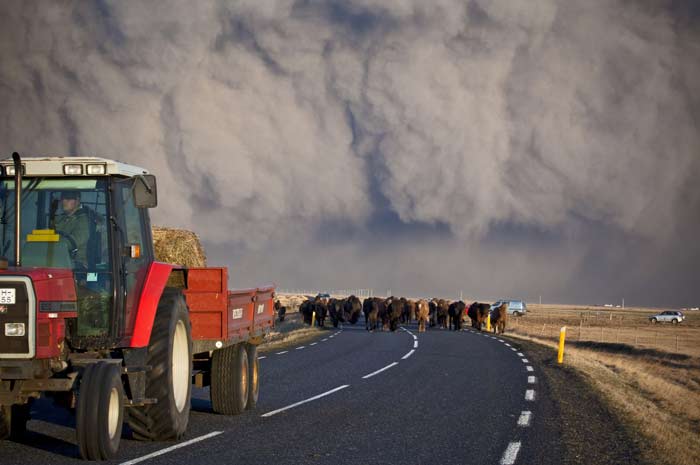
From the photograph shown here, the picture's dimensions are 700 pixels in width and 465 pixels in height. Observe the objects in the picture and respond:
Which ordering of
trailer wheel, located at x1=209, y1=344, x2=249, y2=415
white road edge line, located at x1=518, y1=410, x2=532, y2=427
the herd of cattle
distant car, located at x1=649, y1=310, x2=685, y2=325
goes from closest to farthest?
1. white road edge line, located at x1=518, y1=410, x2=532, y2=427
2. trailer wheel, located at x1=209, y1=344, x2=249, y2=415
3. the herd of cattle
4. distant car, located at x1=649, y1=310, x2=685, y2=325

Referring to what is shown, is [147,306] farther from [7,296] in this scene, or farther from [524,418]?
[524,418]

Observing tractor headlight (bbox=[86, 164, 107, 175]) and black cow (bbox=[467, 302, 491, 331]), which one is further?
black cow (bbox=[467, 302, 491, 331])

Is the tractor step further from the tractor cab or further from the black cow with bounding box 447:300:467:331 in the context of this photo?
the black cow with bounding box 447:300:467:331

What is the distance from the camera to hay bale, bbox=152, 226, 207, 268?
2303cm

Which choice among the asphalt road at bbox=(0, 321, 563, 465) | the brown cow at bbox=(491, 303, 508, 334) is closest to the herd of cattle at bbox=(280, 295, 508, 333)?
the brown cow at bbox=(491, 303, 508, 334)

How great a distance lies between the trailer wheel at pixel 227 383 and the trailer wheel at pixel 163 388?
6.29ft

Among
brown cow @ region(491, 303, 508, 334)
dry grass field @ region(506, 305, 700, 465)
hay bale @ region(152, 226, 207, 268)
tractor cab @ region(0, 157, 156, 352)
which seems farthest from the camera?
brown cow @ region(491, 303, 508, 334)

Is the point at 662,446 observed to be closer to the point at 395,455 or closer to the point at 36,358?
the point at 395,455

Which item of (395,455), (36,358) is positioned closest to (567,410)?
(395,455)

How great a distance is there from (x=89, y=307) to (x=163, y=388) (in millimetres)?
1315

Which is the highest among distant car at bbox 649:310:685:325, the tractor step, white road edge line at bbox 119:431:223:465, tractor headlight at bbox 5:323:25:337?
tractor headlight at bbox 5:323:25:337

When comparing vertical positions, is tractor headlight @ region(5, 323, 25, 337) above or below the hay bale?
below

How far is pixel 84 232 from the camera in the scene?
30.0 feet

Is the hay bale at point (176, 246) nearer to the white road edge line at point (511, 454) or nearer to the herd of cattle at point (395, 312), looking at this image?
the white road edge line at point (511, 454)
